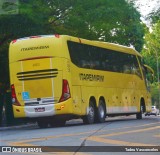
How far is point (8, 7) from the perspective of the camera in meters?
24.0

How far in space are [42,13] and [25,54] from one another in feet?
17.9

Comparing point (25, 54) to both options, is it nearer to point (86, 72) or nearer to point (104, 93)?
point (86, 72)

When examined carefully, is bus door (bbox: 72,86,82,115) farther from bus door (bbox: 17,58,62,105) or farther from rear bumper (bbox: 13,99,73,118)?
bus door (bbox: 17,58,62,105)

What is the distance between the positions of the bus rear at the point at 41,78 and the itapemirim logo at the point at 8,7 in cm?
357

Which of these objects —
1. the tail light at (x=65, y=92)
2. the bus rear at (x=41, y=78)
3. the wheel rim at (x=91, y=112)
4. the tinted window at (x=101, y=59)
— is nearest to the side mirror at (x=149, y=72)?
the tinted window at (x=101, y=59)

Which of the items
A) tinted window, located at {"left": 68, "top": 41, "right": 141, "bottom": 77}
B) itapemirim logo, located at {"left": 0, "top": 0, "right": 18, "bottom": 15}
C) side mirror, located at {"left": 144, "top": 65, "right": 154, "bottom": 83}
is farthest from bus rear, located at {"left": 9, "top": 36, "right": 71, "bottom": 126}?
side mirror, located at {"left": 144, "top": 65, "right": 154, "bottom": 83}

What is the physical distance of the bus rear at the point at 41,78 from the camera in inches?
803

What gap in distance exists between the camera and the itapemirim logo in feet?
77.8

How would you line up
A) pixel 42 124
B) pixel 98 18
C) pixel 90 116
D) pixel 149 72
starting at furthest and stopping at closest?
1. pixel 149 72
2. pixel 98 18
3. pixel 42 124
4. pixel 90 116

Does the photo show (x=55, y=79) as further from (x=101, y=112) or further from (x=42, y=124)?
(x=101, y=112)

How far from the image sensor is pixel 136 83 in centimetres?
2841

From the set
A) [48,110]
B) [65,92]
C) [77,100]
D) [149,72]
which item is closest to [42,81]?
[65,92]

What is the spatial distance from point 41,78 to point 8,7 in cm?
517

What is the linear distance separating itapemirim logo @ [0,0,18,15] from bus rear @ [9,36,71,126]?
357 cm
